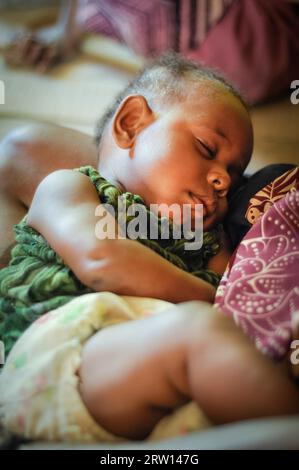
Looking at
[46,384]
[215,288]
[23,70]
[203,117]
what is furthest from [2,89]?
[46,384]

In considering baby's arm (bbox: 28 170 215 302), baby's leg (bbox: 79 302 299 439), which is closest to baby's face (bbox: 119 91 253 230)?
baby's arm (bbox: 28 170 215 302)

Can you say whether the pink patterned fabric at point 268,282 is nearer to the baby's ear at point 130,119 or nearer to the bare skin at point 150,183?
the bare skin at point 150,183

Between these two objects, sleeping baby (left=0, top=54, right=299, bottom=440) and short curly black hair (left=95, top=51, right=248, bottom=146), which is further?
short curly black hair (left=95, top=51, right=248, bottom=146)

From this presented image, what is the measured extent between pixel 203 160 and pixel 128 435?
407mm

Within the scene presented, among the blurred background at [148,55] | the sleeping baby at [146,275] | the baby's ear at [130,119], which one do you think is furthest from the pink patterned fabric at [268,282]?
the blurred background at [148,55]

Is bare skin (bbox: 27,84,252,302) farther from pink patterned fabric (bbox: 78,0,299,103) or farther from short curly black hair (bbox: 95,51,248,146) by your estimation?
pink patterned fabric (bbox: 78,0,299,103)

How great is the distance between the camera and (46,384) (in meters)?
0.57

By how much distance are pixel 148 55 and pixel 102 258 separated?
88 centimetres

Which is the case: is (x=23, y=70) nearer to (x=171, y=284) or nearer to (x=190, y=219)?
(x=190, y=219)

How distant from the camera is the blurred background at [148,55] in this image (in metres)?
1.28

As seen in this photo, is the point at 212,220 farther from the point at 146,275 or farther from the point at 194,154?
the point at 146,275

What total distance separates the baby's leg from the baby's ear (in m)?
0.39

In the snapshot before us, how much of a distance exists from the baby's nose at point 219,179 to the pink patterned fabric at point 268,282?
0.13 m

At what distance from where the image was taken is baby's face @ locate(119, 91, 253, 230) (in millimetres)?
810
